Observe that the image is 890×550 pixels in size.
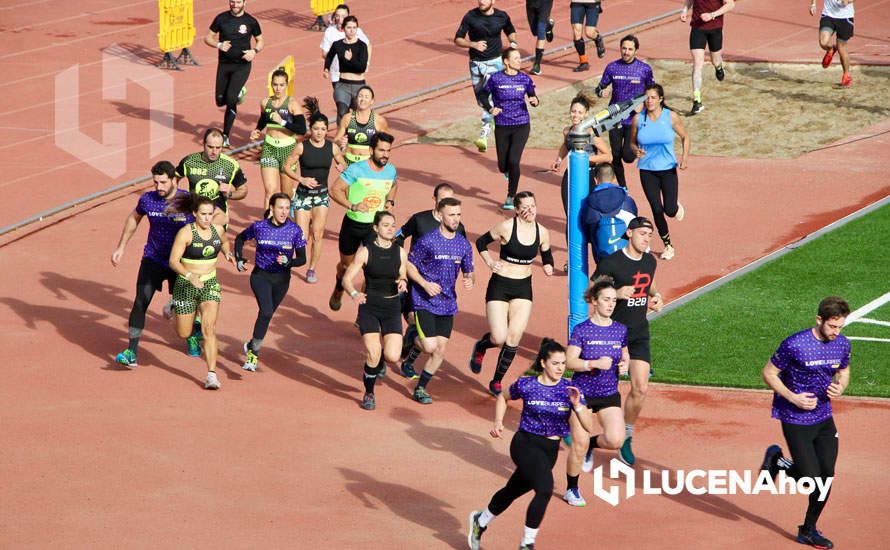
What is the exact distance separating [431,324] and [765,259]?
6169 mm

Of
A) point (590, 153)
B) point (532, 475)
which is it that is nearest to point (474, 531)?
point (532, 475)

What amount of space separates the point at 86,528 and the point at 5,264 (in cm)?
803

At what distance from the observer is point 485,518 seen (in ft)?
35.0

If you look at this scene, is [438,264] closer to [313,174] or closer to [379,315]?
[379,315]

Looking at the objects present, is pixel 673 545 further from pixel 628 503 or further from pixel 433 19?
pixel 433 19

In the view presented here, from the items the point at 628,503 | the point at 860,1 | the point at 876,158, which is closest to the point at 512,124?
the point at 876,158

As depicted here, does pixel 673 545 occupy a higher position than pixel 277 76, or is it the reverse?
pixel 277 76

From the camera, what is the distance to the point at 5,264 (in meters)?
18.2

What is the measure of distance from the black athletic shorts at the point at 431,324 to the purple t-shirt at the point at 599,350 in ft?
8.71

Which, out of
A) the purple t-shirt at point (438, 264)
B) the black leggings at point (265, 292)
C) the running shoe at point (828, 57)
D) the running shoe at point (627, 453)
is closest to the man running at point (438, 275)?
the purple t-shirt at point (438, 264)

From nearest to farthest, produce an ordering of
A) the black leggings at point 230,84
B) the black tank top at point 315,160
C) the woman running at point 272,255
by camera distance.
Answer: the woman running at point 272,255 → the black tank top at point 315,160 → the black leggings at point 230,84

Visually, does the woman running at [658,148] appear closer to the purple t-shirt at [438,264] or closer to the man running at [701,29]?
the purple t-shirt at [438,264]

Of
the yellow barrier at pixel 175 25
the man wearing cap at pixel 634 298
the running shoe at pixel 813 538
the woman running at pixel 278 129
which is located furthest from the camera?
the yellow barrier at pixel 175 25

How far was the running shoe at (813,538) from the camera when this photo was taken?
1072 centimetres
